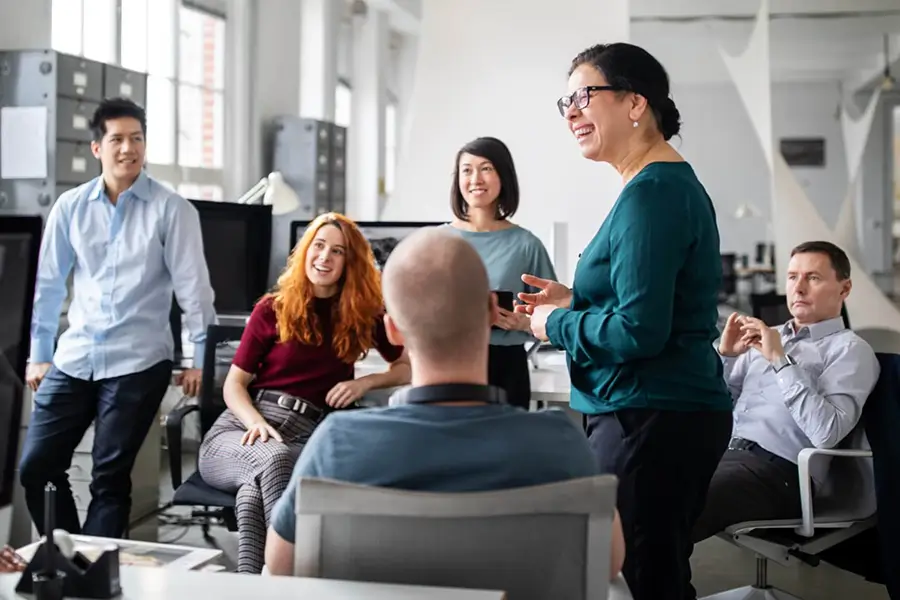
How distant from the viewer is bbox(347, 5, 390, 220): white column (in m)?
7.12

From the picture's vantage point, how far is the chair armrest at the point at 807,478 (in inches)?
108

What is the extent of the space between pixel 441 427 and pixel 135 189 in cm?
215

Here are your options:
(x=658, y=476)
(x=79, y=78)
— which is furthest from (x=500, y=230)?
(x=79, y=78)

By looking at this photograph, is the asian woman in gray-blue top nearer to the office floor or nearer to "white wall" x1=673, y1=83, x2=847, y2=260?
the office floor

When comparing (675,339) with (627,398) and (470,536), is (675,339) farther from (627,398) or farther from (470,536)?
(470,536)

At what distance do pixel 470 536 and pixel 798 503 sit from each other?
1.93 m

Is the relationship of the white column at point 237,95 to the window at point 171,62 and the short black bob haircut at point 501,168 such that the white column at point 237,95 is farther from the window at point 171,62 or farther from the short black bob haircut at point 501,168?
the short black bob haircut at point 501,168

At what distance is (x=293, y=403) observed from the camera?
9.70 ft

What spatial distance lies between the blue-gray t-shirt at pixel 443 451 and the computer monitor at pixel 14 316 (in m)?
0.38

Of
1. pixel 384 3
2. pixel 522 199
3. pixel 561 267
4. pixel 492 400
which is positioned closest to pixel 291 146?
pixel 384 3

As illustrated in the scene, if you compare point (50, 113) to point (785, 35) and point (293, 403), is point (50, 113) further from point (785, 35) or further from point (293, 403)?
point (785, 35)

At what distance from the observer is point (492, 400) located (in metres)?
1.36

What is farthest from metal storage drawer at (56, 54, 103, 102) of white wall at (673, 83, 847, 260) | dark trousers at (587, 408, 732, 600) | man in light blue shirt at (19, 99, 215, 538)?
dark trousers at (587, 408, 732, 600)

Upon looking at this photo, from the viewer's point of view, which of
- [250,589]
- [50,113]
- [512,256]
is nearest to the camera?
[250,589]
